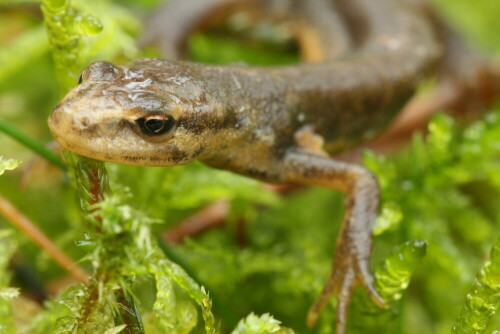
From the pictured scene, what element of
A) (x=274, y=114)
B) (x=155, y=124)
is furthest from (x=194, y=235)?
(x=155, y=124)

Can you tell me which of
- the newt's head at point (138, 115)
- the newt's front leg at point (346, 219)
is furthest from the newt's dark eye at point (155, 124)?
Result: the newt's front leg at point (346, 219)

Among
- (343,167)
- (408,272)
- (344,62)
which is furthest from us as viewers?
(344,62)

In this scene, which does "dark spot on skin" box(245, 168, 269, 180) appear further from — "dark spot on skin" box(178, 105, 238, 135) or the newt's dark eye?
the newt's dark eye

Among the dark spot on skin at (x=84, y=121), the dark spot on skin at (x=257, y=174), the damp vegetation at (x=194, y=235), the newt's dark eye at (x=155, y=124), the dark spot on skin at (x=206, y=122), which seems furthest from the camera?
the dark spot on skin at (x=257, y=174)

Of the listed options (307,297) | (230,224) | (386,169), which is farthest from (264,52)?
(307,297)

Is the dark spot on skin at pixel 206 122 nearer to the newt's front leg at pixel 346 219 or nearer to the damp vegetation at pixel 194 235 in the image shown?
the damp vegetation at pixel 194 235

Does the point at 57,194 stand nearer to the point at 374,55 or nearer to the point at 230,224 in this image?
the point at 230,224

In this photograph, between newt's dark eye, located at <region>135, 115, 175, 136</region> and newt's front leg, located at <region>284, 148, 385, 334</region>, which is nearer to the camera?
newt's dark eye, located at <region>135, 115, 175, 136</region>

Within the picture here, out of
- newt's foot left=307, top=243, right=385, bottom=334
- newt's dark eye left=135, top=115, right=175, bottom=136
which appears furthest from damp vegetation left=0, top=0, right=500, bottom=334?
newt's dark eye left=135, top=115, right=175, bottom=136
